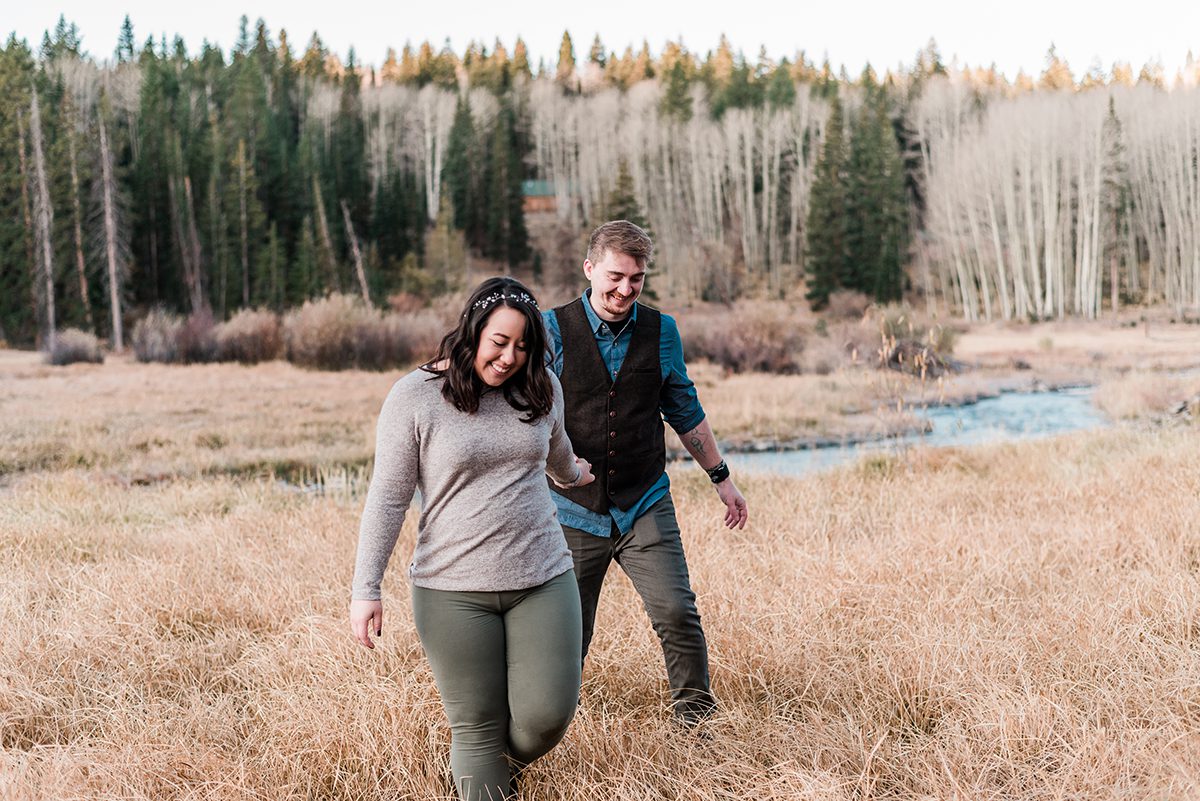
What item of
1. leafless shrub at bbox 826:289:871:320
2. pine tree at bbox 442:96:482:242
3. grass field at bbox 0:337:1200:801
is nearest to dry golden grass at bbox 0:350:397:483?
grass field at bbox 0:337:1200:801

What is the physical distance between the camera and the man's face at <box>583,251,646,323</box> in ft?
7.22

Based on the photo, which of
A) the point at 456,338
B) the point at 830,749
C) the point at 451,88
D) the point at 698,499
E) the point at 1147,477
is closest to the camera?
the point at 456,338

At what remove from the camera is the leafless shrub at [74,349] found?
10948 millimetres

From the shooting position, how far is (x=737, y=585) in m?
3.45

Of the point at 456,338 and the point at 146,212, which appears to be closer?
the point at 456,338

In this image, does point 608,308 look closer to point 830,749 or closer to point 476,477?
point 476,477

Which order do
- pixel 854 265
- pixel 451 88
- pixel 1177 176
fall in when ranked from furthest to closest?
pixel 451 88 < pixel 854 265 < pixel 1177 176

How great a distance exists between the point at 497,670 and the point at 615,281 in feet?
3.24

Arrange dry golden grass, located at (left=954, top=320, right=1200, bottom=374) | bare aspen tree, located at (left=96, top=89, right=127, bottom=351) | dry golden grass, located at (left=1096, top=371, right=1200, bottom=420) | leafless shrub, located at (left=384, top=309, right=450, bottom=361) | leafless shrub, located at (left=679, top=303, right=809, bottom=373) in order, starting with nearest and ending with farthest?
dry golden grass, located at (left=1096, top=371, right=1200, bottom=420) → bare aspen tree, located at (left=96, top=89, right=127, bottom=351) → dry golden grass, located at (left=954, top=320, right=1200, bottom=374) → leafless shrub, located at (left=384, top=309, right=450, bottom=361) → leafless shrub, located at (left=679, top=303, right=809, bottom=373)

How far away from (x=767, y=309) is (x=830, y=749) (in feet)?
47.2

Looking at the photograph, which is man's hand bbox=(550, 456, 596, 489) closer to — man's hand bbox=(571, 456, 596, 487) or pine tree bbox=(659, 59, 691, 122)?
man's hand bbox=(571, 456, 596, 487)

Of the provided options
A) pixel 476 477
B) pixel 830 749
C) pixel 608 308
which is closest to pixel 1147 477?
pixel 830 749

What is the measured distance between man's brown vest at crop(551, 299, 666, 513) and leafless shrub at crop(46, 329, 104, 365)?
10.7 metres

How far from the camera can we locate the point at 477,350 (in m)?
1.66
